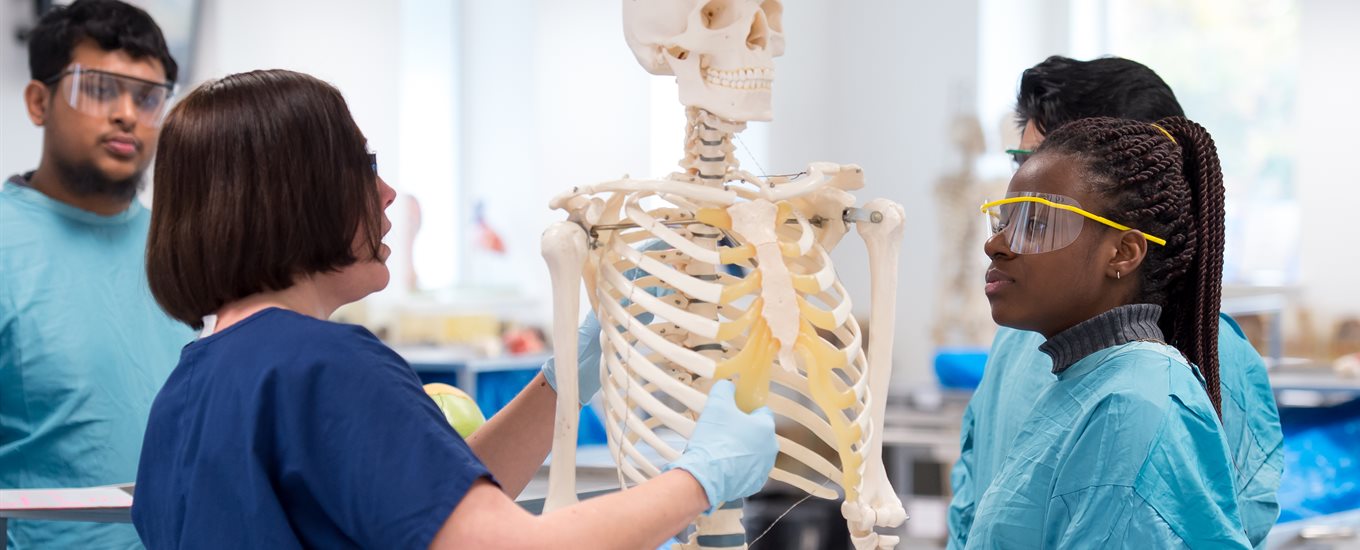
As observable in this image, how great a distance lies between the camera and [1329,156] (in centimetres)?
636

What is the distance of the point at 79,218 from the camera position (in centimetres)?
236

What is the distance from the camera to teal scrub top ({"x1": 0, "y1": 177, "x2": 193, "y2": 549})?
2182mm

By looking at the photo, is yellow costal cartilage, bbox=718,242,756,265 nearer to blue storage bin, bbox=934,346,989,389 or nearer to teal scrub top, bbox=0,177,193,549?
teal scrub top, bbox=0,177,193,549

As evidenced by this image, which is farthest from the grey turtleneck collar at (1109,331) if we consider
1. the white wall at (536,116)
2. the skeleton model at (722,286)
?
the white wall at (536,116)

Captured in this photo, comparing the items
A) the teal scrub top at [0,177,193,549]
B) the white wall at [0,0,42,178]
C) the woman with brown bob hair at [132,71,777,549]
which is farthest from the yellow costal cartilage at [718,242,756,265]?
the white wall at [0,0,42,178]

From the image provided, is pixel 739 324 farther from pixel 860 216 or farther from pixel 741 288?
pixel 860 216

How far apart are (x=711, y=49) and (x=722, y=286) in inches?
13.1

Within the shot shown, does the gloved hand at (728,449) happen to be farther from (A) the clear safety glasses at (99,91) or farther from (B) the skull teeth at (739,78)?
(A) the clear safety glasses at (99,91)

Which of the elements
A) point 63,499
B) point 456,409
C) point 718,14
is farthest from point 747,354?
point 63,499

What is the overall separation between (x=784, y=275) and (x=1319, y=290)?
19.5 ft

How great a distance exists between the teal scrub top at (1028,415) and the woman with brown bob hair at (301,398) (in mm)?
575

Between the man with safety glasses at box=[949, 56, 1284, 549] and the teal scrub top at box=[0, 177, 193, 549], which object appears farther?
the teal scrub top at box=[0, 177, 193, 549]

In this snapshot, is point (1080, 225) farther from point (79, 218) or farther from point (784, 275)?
point (79, 218)

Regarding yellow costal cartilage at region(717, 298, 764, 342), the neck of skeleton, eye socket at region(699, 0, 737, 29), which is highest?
eye socket at region(699, 0, 737, 29)
